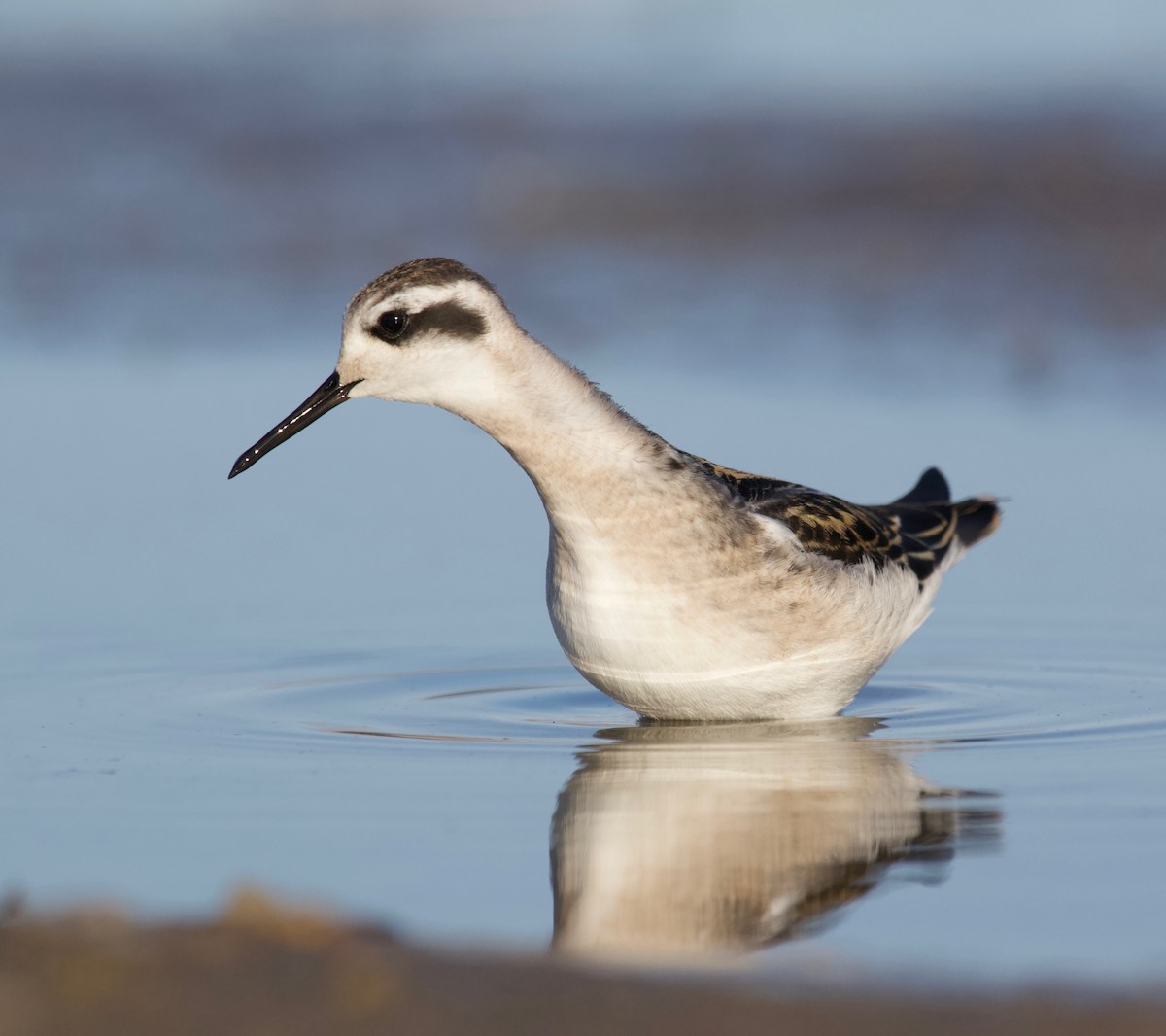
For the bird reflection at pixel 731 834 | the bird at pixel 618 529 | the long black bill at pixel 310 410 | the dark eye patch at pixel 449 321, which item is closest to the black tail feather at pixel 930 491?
the bird at pixel 618 529

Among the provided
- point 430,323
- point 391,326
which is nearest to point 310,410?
point 391,326

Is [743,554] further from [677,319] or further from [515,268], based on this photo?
[515,268]

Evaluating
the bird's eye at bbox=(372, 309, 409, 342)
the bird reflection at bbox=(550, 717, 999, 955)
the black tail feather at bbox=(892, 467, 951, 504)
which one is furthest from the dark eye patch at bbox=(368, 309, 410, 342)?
the black tail feather at bbox=(892, 467, 951, 504)

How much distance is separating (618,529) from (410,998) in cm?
308

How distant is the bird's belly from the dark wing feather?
449 millimetres

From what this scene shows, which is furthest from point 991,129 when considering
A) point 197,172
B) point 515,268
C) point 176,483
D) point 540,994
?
point 540,994

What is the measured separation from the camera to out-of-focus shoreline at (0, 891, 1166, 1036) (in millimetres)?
4031

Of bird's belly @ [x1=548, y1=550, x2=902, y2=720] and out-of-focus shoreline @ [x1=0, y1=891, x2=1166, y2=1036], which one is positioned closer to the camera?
out-of-focus shoreline @ [x1=0, y1=891, x2=1166, y2=1036]

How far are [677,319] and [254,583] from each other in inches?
235

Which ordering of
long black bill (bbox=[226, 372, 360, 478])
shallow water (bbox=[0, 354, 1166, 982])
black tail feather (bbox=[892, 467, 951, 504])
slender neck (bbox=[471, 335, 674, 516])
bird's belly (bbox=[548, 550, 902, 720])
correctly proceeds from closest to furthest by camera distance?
shallow water (bbox=[0, 354, 1166, 982]), bird's belly (bbox=[548, 550, 902, 720]), slender neck (bbox=[471, 335, 674, 516]), long black bill (bbox=[226, 372, 360, 478]), black tail feather (bbox=[892, 467, 951, 504])

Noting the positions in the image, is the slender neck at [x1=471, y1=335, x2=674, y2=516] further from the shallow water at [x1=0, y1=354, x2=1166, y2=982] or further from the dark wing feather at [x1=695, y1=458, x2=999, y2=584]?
the shallow water at [x1=0, y1=354, x2=1166, y2=982]

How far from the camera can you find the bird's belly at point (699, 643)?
273 inches

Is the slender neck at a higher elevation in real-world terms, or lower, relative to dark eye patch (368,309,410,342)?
lower

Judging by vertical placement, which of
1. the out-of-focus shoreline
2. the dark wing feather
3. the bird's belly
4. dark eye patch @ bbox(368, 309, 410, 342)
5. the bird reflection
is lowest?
the out-of-focus shoreline
